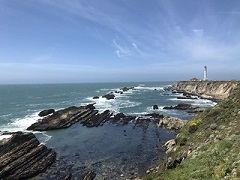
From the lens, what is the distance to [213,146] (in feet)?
64.1

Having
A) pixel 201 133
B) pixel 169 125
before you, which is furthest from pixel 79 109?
pixel 201 133

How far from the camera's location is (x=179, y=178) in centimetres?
1639

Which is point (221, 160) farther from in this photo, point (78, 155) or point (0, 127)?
point (0, 127)

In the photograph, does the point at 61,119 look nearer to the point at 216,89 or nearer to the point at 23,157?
the point at 23,157

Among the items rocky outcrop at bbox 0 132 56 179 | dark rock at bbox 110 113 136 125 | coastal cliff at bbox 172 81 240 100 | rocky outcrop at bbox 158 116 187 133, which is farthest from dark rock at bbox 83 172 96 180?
coastal cliff at bbox 172 81 240 100

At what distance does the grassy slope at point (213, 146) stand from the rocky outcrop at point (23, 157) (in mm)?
14942

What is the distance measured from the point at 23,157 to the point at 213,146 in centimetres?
2339

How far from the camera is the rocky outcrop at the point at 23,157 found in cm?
2866

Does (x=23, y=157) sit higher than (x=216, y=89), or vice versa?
(x=216, y=89)

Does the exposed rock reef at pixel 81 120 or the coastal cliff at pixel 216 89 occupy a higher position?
the coastal cliff at pixel 216 89

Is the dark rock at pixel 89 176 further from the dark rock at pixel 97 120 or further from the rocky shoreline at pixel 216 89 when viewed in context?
the rocky shoreline at pixel 216 89

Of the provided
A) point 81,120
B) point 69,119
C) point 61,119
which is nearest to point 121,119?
point 81,120

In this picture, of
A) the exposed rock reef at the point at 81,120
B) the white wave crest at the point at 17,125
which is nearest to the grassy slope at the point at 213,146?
the exposed rock reef at the point at 81,120

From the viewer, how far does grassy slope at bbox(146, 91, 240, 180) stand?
49.6 ft
